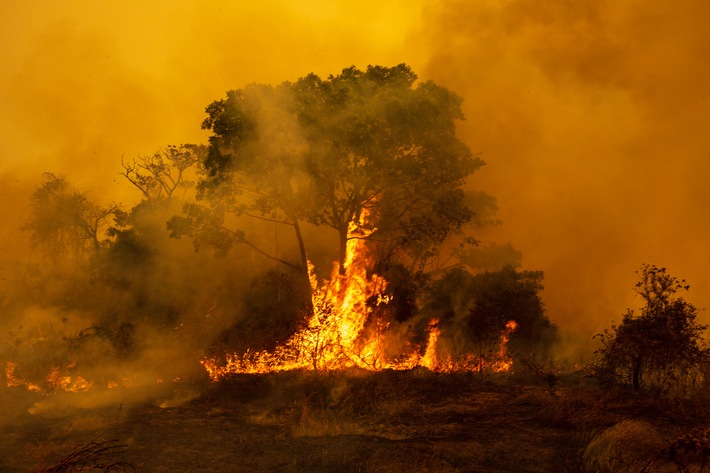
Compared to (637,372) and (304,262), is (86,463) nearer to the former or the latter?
(304,262)

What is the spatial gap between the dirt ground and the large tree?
486 centimetres

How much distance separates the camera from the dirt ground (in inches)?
318

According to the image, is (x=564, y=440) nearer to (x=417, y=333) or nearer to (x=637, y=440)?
(x=637, y=440)

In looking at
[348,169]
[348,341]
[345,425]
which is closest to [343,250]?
[348,169]

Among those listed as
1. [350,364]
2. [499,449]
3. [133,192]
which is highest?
[133,192]

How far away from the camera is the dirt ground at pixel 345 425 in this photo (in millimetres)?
8078

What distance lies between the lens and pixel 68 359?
14.1 meters

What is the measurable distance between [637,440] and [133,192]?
35.8m

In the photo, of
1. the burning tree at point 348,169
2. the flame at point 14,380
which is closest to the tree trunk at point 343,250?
the burning tree at point 348,169

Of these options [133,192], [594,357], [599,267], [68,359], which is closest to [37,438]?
[68,359]

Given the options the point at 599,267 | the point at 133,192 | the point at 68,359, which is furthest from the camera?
the point at 133,192

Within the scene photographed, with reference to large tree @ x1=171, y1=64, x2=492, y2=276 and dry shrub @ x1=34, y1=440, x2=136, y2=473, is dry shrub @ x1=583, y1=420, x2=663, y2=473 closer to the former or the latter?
dry shrub @ x1=34, y1=440, x2=136, y2=473

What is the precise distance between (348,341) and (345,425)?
214 inches

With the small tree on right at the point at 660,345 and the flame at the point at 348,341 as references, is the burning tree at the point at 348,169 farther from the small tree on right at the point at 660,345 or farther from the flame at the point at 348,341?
the small tree on right at the point at 660,345
